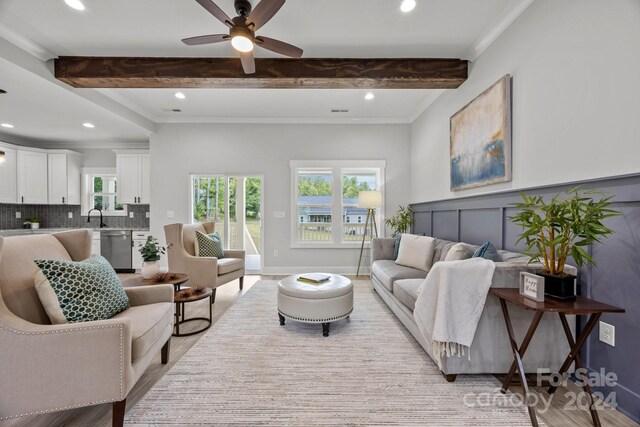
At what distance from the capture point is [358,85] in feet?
11.2

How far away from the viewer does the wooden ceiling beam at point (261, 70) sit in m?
3.19

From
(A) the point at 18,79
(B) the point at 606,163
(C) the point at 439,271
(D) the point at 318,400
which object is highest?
(A) the point at 18,79

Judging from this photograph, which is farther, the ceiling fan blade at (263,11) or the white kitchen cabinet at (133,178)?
the white kitchen cabinet at (133,178)

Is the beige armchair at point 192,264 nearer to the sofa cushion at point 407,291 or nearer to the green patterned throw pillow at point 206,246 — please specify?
the green patterned throw pillow at point 206,246

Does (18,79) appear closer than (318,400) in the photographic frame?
No

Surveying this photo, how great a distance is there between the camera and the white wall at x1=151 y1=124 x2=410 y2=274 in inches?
205

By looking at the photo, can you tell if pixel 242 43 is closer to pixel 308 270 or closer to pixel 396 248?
pixel 396 248

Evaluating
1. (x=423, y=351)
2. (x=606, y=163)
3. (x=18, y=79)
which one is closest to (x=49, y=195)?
(x=18, y=79)

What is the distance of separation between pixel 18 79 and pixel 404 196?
566 cm

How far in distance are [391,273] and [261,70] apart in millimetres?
2838

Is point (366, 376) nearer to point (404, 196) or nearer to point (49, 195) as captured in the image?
point (404, 196)

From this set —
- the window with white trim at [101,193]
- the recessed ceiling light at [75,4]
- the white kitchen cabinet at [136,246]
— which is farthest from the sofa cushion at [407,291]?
the window with white trim at [101,193]

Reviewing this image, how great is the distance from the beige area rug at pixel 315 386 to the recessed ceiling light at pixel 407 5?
300cm

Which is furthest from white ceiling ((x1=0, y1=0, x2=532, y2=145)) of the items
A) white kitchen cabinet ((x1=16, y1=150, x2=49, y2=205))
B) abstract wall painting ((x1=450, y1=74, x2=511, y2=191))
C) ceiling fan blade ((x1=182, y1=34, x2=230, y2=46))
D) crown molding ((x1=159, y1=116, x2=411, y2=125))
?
white kitchen cabinet ((x1=16, y1=150, x2=49, y2=205))
